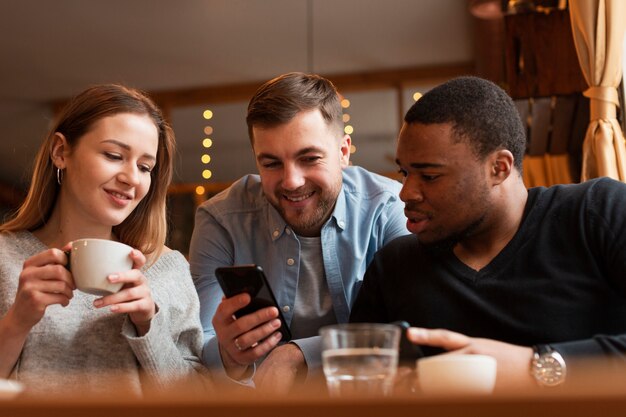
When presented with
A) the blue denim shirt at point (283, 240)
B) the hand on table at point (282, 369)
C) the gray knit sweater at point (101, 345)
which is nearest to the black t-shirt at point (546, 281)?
the hand on table at point (282, 369)

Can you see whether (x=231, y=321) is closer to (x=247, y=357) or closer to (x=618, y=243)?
(x=247, y=357)

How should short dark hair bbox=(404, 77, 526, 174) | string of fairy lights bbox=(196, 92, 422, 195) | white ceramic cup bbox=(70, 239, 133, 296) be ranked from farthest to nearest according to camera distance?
string of fairy lights bbox=(196, 92, 422, 195) < short dark hair bbox=(404, 77, 526, 174) < white ceramic cup bbox=(70, 239, 133, 296)

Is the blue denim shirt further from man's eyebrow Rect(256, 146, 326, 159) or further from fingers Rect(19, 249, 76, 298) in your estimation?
fingers Rect(19, 249, 76, 298)

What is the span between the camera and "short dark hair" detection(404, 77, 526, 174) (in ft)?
4.97

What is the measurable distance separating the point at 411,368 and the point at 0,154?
6.97 metres

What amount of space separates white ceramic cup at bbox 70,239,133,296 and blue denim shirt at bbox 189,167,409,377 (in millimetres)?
567

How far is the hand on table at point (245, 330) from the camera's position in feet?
4.61

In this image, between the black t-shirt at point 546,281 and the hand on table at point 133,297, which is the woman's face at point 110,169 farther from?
the black t-shirt at point 546,281

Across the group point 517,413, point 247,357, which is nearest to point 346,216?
point 247,357

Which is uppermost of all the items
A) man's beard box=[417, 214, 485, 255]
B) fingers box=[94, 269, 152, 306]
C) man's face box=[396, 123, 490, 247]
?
man's face box=[396, 123, 490, 247]

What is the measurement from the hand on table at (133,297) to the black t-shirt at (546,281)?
0.48 m

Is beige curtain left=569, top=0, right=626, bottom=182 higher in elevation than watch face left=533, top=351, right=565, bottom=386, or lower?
higher

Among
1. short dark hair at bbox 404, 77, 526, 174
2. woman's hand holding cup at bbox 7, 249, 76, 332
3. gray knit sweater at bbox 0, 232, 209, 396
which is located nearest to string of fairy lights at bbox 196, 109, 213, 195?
gray knit sweater at bbox 0, 232, 209, 396

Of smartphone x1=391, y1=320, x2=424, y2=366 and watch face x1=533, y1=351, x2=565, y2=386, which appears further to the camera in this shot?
watch face x1=533, y1=351, x2=565, y2=386
